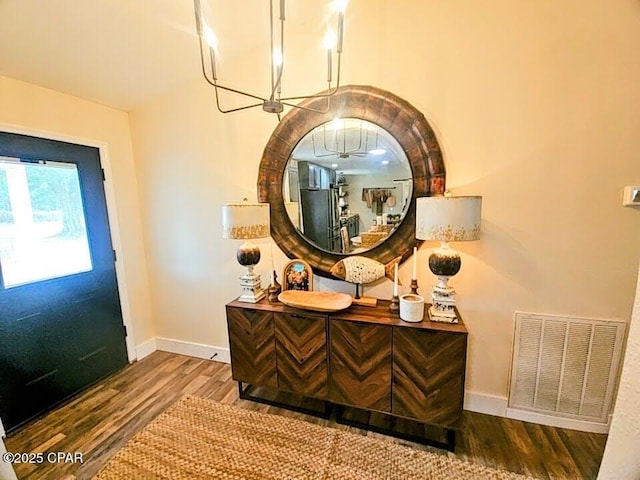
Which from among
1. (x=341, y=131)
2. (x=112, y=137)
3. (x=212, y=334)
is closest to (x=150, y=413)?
(x=212, y=334)

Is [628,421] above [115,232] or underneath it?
underneath

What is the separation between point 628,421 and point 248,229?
1921mm

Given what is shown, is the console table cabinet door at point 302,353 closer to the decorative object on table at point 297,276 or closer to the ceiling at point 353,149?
the decorative object on table at point 297,276

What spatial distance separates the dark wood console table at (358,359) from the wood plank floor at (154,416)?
0.22 metres

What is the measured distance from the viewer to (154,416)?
2.08 meters

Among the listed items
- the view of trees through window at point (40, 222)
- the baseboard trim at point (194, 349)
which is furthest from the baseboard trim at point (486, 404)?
the view of trees through window at point (40, 222)

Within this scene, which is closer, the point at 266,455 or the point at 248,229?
the point at 266,455

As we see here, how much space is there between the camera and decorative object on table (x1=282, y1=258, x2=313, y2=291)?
2.18 m

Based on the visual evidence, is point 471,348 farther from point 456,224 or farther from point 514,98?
point 514,98

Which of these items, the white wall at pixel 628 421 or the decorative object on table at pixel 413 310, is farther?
the decorative object on table at pixel 413 310

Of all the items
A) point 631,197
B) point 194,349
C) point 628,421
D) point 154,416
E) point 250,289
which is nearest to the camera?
point 628,421

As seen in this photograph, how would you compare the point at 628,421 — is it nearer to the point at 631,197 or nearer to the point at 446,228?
the point at 446,228

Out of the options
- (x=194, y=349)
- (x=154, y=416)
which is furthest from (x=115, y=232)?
(x=154, y=416)

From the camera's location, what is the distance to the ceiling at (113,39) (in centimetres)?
163
